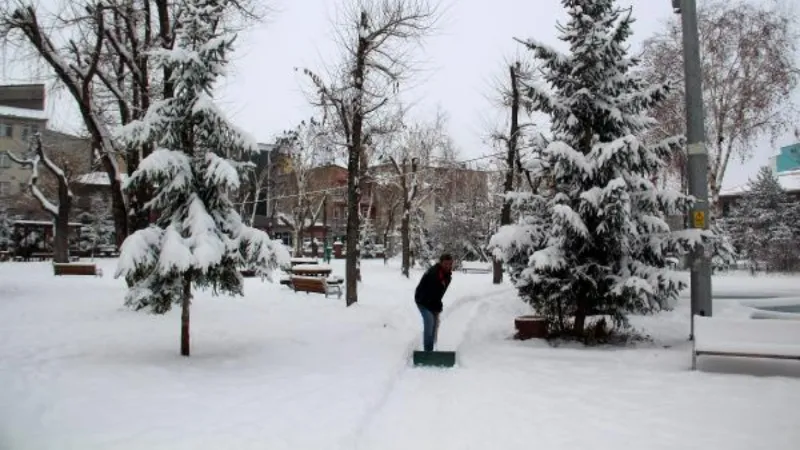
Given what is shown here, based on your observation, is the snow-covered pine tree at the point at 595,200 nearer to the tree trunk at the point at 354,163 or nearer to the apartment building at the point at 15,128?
the tree trunk at the point at 354,163

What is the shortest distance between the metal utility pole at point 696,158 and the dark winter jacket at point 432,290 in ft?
15.2

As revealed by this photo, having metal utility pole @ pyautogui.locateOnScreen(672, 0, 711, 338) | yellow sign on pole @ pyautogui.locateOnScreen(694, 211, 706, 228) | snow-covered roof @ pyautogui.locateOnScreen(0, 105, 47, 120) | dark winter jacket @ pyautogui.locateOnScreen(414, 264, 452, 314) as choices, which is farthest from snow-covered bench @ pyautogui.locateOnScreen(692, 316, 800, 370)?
snow-covered roof @ pyautogui.locateOnScreen(0, 105, 47, 120)

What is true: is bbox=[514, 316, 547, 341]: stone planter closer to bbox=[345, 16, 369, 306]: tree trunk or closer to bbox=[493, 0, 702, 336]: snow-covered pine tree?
bbox=[493, 0, 702, 336]: snow-covered pine tree

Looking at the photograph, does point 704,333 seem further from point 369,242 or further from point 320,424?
point 369,242

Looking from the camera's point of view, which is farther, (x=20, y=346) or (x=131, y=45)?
(x=131, y=45)

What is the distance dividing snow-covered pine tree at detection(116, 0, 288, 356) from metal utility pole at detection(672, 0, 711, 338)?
716 centimetres

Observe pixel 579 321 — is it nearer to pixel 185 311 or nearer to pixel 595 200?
pixel 595 200

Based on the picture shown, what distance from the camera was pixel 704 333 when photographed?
29.7 ft

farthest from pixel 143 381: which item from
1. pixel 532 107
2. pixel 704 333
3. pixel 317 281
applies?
pixel 317 281

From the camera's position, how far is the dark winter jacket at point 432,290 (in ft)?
32.0

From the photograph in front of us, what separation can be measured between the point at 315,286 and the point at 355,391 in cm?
1239

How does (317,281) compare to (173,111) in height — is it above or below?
below

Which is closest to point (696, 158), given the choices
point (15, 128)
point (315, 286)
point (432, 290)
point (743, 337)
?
point (743, 337)

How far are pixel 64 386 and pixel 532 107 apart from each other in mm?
9454
